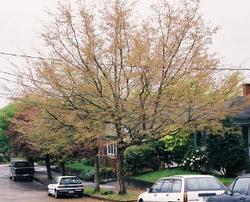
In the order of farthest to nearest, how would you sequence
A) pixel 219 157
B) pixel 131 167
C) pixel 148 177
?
pixel 131 167
pixel 148 177
pixel 219 157

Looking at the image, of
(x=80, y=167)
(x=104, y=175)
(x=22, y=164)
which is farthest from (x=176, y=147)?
(x=22, y=164)

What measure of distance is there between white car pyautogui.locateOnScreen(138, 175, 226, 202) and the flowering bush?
1650 cm

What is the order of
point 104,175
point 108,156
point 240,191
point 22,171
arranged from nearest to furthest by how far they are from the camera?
point 240,191
point 104,175
point 108,156
point 22,171

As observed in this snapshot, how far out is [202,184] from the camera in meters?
20.9

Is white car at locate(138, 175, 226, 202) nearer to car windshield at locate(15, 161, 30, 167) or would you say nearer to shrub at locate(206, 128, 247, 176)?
shrub at locate(206, 128, 247, 176)

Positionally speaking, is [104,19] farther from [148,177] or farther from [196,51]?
[148,177]

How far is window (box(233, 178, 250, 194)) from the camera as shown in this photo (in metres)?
16.9

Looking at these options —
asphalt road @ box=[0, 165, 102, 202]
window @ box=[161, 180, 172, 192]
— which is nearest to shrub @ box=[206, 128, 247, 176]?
asphalt road @ box=[0, 165, 102, 202]

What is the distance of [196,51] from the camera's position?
3142 centimetres

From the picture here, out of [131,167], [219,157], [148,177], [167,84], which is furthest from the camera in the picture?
[131,167]

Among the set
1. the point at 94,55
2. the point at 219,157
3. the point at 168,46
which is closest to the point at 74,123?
the point at 94,55

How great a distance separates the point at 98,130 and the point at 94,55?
3838 mm

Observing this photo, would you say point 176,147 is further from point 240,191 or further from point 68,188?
point 240,191

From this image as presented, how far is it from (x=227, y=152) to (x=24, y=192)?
54.4 ft
